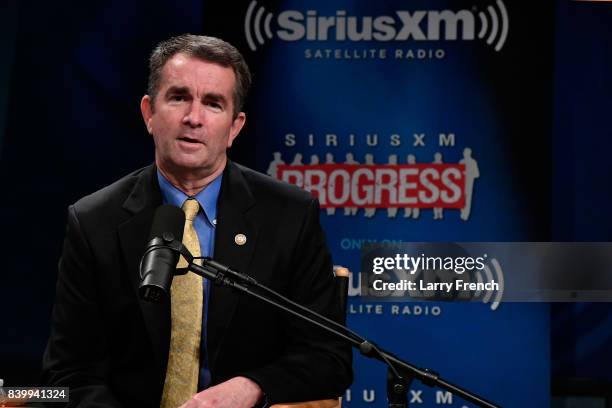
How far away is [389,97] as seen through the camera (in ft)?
13.3

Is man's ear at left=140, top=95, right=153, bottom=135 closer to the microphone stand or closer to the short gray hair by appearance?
the short gray hair

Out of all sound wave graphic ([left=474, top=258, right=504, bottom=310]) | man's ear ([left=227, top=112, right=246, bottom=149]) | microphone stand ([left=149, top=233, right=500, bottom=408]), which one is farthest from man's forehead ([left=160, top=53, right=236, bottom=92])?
sound wave graphic ([left=474, top=258, right=504, bottom=310])

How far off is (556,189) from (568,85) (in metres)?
0.43

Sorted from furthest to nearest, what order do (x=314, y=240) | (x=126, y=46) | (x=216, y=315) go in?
(x=126, y=46) < (x=314, y=240) < (x=216, y=315)

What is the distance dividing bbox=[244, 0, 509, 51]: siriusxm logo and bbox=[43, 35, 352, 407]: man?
67.6 inches

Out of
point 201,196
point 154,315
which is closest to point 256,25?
point 201,196

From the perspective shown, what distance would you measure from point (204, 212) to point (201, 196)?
45 millimetres

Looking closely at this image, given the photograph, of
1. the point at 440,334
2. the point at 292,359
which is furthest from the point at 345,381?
the point at 440,334

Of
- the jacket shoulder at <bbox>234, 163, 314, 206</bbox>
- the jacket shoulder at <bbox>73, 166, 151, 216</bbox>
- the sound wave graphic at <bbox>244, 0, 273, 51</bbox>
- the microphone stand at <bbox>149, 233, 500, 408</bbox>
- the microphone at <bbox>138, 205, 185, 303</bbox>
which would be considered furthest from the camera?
the sound wave graphic at <bbox>244, 0, 273, 51</bbox>

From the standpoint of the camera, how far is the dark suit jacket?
227 centimetres

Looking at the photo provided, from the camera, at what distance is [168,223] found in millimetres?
1845

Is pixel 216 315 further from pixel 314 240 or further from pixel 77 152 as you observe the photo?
pixel 77 152

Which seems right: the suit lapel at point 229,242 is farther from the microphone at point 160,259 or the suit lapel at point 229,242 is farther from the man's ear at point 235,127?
the microphone at point 160,259

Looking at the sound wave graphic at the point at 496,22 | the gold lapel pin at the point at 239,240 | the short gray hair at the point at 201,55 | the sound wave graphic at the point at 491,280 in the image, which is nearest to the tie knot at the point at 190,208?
the gold lapel pin at the point at 239,240
